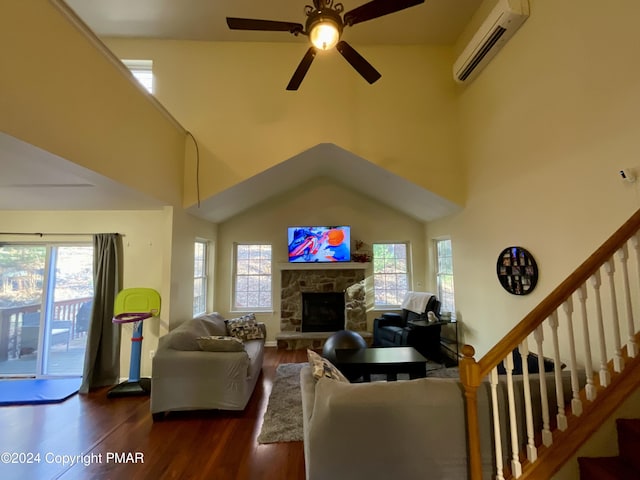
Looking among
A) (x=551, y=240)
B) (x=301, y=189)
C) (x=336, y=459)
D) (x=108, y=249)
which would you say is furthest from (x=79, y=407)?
(x=551, y=240)

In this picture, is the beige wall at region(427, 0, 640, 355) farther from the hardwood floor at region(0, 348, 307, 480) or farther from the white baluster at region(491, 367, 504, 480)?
the hardwood floor at region(0, 348, 307, 480)

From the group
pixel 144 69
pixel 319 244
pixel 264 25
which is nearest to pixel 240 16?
pixel 144 69

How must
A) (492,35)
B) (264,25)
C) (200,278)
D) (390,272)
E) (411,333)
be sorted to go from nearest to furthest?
1. (264,25)
2. (492,35)
3. (411,333)
4. (200,278)
5. (390,272)

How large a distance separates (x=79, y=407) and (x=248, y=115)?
4.13 meters

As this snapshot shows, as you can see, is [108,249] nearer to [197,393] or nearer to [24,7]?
[197,393]

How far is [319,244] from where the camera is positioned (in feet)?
18.6

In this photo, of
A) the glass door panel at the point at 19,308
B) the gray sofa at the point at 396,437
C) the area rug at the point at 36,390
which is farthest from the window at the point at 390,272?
the glass door panel at the point at 19,308

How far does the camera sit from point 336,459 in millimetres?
1694

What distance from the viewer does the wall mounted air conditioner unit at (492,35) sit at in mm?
2850

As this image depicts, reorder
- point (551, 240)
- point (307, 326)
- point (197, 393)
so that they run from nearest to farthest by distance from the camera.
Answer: point (551, 240) < point (197, 393) < point (307, 326)

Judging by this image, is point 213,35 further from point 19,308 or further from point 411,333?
point 411,333

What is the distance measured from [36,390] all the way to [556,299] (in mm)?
5391

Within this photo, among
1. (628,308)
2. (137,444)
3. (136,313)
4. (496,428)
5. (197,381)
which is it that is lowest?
(137,444)

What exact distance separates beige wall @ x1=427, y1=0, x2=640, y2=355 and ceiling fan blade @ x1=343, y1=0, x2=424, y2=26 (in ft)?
4.84
